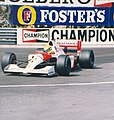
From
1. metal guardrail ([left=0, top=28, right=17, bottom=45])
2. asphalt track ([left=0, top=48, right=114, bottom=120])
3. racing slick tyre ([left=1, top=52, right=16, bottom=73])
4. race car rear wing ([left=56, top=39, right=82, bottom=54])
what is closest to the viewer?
asphalt track ([left=0, top=48, right=114, bottom=120])

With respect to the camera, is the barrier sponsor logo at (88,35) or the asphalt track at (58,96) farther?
the barrier sponsor logo at (88,35)

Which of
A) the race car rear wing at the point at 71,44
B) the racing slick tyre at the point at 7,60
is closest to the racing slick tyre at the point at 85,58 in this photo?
the race car rear wing at the point at 71,44

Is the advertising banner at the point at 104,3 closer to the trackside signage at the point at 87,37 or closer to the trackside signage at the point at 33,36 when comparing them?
the trackside signage at the point at 87,37

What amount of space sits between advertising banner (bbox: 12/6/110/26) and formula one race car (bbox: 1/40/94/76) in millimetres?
12407

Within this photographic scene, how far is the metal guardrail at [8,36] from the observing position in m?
26.5

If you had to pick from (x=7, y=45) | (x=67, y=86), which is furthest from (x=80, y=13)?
(x=67, y=86)

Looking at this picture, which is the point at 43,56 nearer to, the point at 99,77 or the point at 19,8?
the point at 99,77

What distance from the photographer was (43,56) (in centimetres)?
1385

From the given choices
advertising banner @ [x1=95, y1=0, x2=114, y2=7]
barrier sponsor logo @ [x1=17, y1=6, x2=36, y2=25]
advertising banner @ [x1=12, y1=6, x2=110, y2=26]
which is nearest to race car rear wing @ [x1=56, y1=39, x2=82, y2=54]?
advertising banner @ [x1=12, y1=6, x2=110, y2=26]

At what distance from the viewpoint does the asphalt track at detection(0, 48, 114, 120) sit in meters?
8.16

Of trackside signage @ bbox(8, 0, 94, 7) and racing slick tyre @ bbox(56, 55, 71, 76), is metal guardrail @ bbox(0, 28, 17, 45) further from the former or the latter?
racing slick tyre @ bbox(56, 55, 71, 76)

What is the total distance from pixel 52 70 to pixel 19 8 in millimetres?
15344

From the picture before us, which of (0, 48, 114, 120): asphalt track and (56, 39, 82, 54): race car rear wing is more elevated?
(56, 39, 82, 54): race car rear wing

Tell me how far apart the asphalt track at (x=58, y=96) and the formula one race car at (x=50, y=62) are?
21 centimetres
